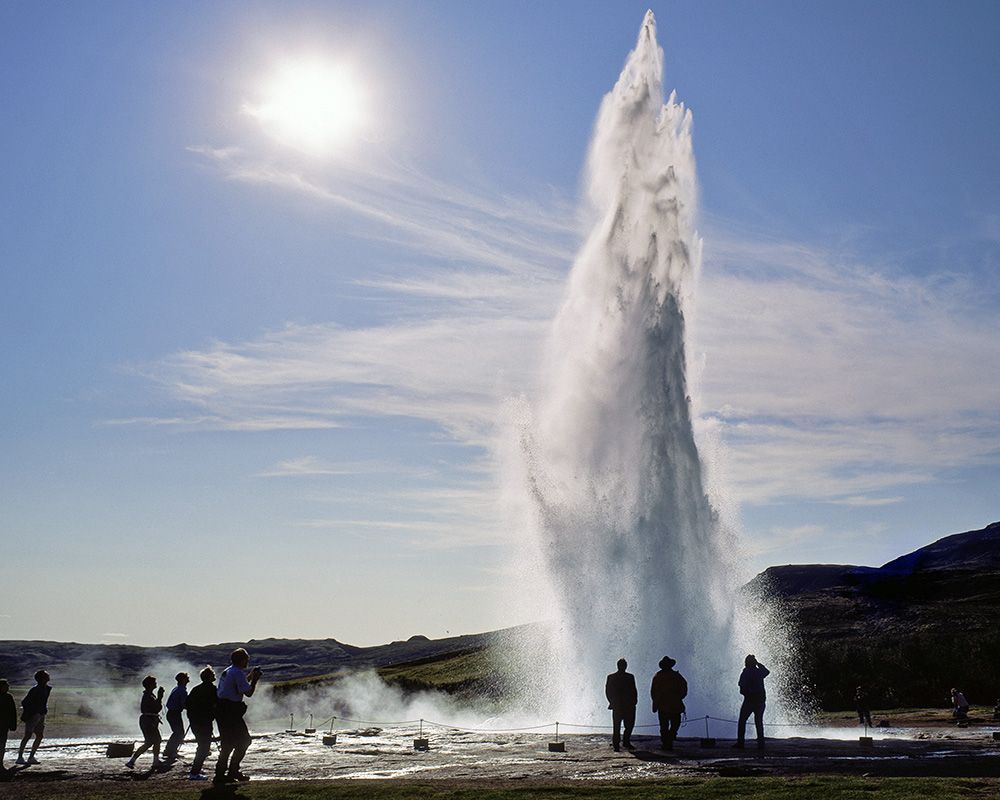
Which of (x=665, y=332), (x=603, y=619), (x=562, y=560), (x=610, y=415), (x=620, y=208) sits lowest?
(x=603, y=619)

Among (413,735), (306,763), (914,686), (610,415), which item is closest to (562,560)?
(610,415)

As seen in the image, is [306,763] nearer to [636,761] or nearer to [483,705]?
[636,761]

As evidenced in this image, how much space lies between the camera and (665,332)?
44.3 meters

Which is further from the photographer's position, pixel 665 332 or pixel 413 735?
pixel 665 332

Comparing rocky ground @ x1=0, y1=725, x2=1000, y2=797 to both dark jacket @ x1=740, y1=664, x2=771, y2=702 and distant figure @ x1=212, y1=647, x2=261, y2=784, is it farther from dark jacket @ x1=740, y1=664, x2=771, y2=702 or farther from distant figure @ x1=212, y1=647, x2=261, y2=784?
distant figure @ x1=212, y1=647, x2=261, y2=784

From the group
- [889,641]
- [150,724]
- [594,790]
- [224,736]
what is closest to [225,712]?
[224,736]

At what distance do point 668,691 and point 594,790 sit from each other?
731cm

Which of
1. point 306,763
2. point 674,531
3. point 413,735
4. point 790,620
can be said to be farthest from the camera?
point 790,620

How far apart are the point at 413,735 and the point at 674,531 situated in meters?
14.0

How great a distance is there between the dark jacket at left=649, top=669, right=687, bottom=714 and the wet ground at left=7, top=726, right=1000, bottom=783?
3.63 feet

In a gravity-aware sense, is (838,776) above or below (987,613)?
below

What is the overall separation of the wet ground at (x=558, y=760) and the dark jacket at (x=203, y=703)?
284cm

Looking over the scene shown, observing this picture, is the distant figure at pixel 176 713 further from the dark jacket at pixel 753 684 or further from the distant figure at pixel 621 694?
the dark jacket at pixel 753 684

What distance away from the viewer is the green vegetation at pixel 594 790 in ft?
49.7
